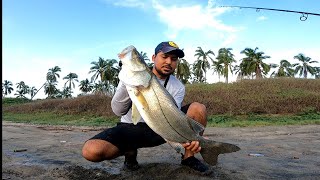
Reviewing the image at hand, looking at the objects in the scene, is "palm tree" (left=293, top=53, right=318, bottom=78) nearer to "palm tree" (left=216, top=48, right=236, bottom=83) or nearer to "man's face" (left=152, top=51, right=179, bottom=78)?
"palm tree" (left=216, top=48, right=236, bottom=83)

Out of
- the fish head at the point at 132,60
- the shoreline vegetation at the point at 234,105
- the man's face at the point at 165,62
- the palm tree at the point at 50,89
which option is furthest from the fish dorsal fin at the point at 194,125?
the palm tree at the point at 50,89

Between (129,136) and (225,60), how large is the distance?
62079 millimetres

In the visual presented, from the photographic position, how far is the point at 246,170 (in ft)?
14.6

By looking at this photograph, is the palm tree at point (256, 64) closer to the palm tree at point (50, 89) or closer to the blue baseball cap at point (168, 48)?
the palm tree at point (50, 89)

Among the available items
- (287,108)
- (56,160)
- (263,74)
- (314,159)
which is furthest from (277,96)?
(263,74)

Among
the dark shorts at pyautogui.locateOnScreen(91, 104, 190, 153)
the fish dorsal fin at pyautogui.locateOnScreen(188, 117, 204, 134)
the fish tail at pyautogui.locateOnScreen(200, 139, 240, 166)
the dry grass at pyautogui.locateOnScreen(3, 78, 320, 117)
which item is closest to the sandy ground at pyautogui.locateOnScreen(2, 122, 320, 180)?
the dark shorts at pyautogui.locateOnScreen(91, 104, 190, 153)

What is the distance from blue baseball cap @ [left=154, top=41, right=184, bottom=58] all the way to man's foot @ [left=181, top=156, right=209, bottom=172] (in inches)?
51.5

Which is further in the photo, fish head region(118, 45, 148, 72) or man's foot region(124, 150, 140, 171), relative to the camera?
man's foot region(124, 150, 140, 171)

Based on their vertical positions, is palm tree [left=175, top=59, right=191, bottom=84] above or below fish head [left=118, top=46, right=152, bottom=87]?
above

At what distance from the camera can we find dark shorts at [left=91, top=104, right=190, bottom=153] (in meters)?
4.03

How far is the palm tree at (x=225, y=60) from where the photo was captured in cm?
6450

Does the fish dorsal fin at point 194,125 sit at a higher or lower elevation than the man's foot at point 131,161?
higher

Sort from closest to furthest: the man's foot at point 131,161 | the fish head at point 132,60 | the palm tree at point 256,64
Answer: the fish head at point 132,60, the man's foot at point 131,161, the palm tree at point 256,64

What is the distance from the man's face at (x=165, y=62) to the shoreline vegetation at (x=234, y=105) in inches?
683
